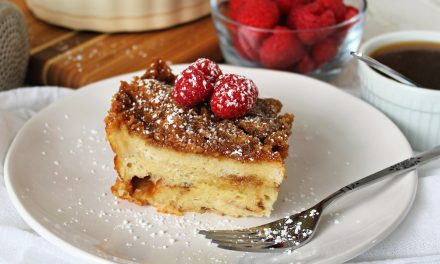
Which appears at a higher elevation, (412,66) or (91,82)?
(412,66)

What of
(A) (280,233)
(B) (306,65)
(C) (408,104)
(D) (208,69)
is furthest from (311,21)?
(A) (280,233)

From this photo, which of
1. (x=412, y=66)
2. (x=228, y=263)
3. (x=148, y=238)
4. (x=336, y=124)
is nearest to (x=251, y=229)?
(x=228, y=263)

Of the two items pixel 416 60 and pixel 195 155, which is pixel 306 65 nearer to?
pixel 416 60

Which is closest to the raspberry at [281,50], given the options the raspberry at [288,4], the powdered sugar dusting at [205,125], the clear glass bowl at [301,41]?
the clear glass bowl at [301,41]

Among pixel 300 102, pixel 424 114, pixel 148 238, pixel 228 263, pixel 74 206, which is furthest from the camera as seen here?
pixel 300 102

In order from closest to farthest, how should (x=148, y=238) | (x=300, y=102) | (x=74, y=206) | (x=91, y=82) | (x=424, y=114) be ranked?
(x=148, y=238), (x=74, y=206), (x=424, y=114), (x=300, y=102), (x=91, y=82)

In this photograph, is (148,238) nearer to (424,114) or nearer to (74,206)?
(74,206)
